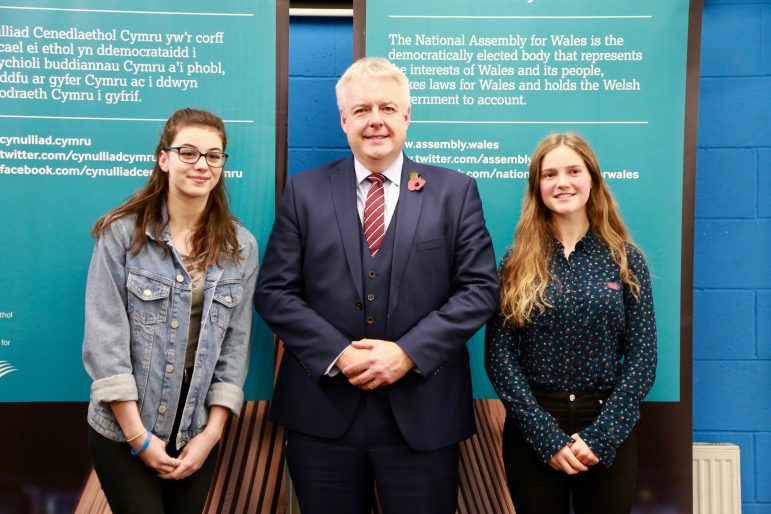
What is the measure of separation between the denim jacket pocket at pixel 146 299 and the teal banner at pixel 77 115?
63 centimetres

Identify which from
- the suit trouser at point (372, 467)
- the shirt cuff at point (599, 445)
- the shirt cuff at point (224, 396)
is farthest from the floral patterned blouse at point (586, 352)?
the shirt cuff at point (224, 396)

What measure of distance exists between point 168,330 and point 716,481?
2.16 meters

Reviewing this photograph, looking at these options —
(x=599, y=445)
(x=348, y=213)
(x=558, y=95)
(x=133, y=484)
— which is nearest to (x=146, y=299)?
(x=133, y=484)

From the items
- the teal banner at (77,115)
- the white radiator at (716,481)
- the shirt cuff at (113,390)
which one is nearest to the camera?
the shirt cuff at (113,390)

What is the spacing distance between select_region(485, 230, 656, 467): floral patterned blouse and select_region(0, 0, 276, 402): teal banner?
1218 mm

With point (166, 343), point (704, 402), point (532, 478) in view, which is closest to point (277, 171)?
point (166, 343)

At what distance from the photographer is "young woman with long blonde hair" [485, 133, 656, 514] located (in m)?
1.71

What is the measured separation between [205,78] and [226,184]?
1.26 ft

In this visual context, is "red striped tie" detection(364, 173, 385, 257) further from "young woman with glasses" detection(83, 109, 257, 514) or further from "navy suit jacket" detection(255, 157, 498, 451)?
"young woman with glasses" detection(83, 109, 257, 514)

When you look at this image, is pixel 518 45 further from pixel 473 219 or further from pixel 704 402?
pixel 704 402

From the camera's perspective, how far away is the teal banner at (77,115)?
2160mm

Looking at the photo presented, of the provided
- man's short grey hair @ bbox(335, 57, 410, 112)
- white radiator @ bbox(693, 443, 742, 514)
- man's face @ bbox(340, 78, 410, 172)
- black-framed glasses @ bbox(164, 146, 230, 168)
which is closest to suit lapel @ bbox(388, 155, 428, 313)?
man's face @ bbox(340, 78, 410, 172)

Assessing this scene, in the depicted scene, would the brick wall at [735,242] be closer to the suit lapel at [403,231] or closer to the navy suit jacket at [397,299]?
the navy suit jacket at [397,299]

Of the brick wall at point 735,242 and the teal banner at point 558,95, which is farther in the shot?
the brick wall at point 735,242
